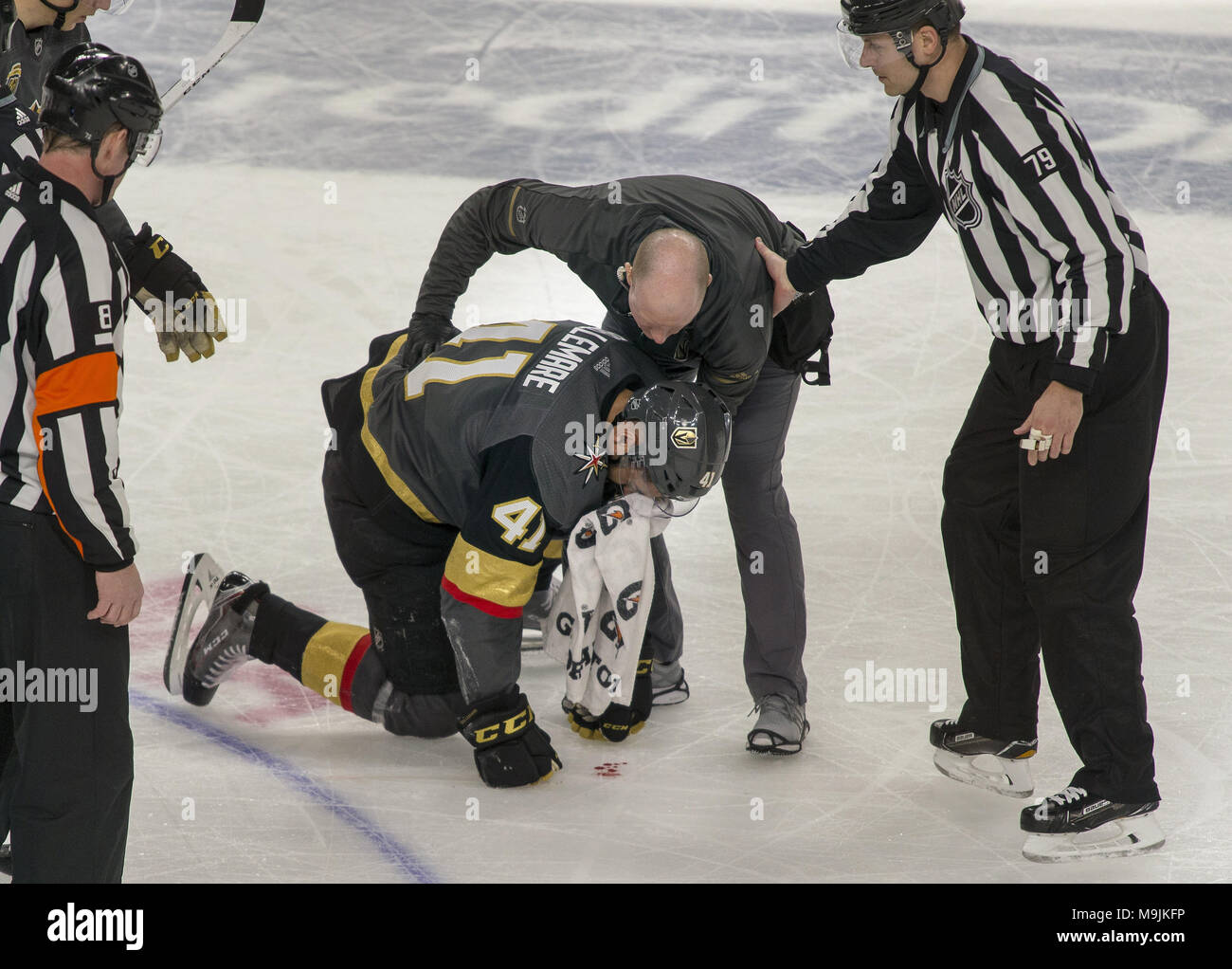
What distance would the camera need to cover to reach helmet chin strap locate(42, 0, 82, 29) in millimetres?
3129

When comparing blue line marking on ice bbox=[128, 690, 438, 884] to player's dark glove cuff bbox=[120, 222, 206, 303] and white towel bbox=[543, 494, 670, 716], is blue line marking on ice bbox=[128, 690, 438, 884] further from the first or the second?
player's dark glove cuff bbox=[120, 222, 206, 303]

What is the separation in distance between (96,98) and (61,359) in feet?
1.42

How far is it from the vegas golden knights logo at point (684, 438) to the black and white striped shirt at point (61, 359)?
3.60ft

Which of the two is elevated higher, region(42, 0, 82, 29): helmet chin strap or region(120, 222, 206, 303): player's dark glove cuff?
region(42, 0, 82, 29): helmet chin strap

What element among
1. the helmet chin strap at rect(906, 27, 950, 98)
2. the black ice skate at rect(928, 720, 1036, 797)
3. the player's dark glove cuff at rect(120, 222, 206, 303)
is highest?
the helmet chin strap at rect(906, 27, 950, 98)

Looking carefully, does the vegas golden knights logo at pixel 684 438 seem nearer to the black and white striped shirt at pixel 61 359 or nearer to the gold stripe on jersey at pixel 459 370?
the gold stripe on jersey at pixel 459 370

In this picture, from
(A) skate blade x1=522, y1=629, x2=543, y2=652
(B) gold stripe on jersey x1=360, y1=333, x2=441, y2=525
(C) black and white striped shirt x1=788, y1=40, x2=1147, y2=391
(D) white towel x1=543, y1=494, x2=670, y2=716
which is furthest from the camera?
(A) skate blade x1=522, y1=629, x2=543, y2=652

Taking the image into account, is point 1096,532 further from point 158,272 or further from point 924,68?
point 158,272

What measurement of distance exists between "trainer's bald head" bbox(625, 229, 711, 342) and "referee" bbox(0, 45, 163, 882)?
103cm

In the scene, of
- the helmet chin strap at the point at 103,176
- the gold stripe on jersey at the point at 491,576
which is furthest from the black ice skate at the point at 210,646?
the helmet chin strap at the point at 103,176

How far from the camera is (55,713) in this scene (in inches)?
90.2

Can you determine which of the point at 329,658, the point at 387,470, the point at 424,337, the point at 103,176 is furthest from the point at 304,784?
the point at 103,176

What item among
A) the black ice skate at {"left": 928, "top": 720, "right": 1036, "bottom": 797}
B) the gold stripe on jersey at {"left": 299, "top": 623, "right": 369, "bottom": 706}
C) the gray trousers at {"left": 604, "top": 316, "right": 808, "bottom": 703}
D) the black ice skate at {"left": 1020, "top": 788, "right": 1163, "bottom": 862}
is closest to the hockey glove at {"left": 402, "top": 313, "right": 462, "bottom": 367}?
the gray trousers at {"left": 604, "top": 316, "right": 808, "bottom": 703}

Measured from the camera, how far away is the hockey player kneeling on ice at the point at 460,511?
2.91m
